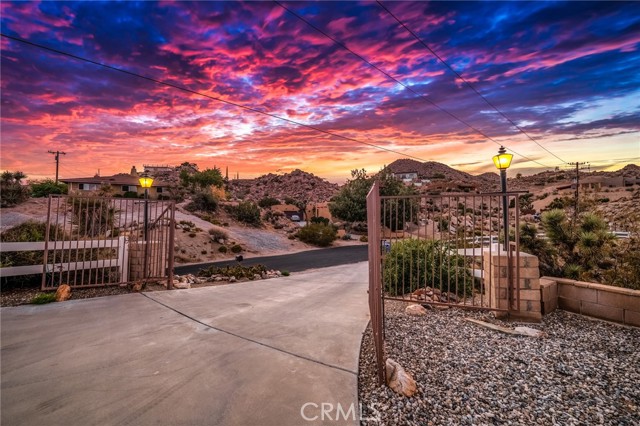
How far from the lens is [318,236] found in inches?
1069

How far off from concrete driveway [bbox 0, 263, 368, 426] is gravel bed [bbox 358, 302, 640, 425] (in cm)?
45

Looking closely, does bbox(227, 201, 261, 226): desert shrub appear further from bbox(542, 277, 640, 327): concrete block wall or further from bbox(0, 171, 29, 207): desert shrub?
bbox(542, 277, 640, 327): concrete block wall

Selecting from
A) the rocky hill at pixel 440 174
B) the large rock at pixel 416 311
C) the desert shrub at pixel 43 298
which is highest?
the rocky hill at pixel 440 174

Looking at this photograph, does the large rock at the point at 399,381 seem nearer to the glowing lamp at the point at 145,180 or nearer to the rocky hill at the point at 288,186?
the glowing lamp at the point at 145,180

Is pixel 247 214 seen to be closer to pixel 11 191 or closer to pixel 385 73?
pixel 11 191

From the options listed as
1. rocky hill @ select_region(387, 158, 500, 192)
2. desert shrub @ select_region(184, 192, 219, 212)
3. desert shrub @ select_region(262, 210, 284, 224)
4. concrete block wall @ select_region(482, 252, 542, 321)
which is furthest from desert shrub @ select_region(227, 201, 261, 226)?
rocky hill @ select_region(387, 158, 500, 192)

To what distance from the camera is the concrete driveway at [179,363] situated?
2.21 meters

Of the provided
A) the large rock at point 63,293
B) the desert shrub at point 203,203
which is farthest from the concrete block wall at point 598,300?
the desert shrub at point 203,203

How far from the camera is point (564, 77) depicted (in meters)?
10.7

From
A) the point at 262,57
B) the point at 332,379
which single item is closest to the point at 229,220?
the point at 262,57

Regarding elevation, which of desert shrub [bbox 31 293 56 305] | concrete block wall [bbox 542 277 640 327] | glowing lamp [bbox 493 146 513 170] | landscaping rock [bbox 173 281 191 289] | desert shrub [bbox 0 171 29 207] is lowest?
landscaping rock [bbox 173 281 191 289]

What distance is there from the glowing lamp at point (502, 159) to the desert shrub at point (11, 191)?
113 ft

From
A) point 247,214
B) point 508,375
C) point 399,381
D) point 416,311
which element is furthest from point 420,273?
point 247,214

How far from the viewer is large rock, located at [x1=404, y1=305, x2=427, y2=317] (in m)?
4.91
